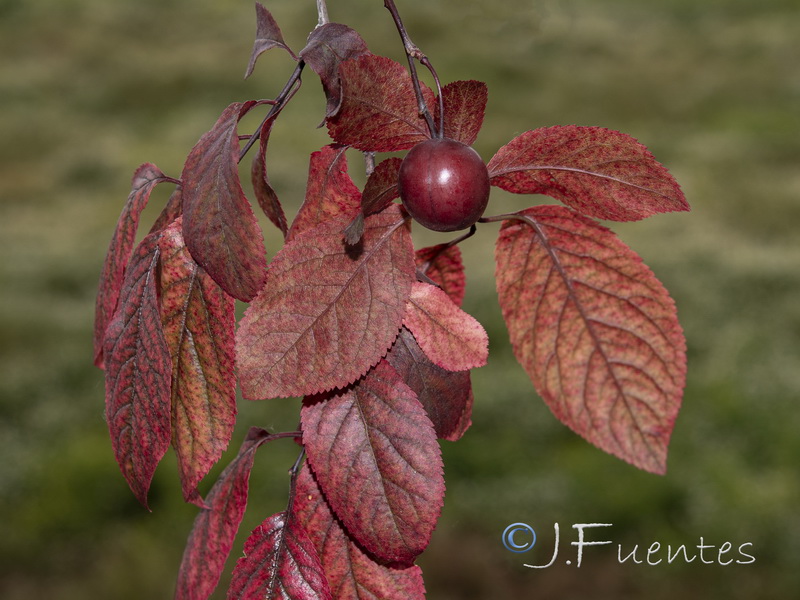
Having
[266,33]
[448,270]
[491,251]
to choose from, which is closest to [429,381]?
[448,270]

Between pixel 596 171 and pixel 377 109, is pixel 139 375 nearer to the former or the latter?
pixel 377 109

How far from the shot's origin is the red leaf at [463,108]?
2.02ft

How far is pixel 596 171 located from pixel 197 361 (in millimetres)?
339

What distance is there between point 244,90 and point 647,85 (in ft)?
11.2

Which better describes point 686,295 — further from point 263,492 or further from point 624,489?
point 263,492

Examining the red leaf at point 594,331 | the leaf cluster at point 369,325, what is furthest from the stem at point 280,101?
the red leaf at point 594,331

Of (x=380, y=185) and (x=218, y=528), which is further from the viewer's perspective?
(x=218, y=528)

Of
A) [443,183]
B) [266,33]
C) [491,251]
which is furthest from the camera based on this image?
[491,251]

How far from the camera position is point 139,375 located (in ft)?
2.21

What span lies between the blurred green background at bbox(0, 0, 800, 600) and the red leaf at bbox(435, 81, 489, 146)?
0.55 m

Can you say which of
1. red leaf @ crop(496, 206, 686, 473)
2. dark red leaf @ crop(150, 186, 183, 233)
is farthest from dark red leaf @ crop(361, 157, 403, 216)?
dark red leaf @ crop(150, 186, 183, 233)

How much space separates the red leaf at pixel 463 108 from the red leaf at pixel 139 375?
0.85ft

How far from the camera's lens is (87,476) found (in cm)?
354

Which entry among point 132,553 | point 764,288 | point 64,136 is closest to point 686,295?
point 764,288
